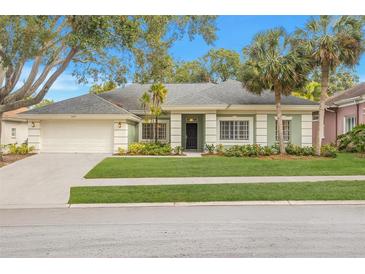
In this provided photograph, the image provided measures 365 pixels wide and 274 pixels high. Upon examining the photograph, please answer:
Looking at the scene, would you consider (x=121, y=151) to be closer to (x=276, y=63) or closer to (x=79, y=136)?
(x=79, y=136)

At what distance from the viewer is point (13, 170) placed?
42.4 ft

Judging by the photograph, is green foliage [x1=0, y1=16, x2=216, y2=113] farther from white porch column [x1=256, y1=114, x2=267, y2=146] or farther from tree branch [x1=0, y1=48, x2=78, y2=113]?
white porch column [x1=256, y1=114, x2=267, y2=146]

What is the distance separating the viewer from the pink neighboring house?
20047 mm

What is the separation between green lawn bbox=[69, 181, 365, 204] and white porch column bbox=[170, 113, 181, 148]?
30.4 ft

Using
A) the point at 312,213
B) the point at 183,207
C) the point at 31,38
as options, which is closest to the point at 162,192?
the point at 183,207

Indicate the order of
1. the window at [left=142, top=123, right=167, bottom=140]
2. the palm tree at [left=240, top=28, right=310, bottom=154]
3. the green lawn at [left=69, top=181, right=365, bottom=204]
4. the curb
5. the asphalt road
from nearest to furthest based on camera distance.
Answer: the asphalt road
the curb
the green lawn at [left=69, top=181, right=365, bottom=204]
the palm tree at [left=240, top=28, right=310, bottom=154]
the window at [left=142, top=123, right=167, bottom=140]

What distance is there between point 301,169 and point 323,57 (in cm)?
623

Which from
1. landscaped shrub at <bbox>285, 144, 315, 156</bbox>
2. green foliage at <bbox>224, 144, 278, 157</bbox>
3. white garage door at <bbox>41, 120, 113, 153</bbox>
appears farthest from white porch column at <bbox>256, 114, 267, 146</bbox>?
white garage door at <bbox>41, 120, 113, 153</bbox>

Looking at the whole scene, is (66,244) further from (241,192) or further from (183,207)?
(241,192)

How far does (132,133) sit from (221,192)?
12771mm

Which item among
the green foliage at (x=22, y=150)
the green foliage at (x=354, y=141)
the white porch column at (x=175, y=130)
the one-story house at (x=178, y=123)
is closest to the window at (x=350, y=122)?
the green foliage at (x=354, y=141)

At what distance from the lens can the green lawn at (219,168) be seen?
11.5 meters

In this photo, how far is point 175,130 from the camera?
61.4 ft

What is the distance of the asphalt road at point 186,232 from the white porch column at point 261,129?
11.5 m
